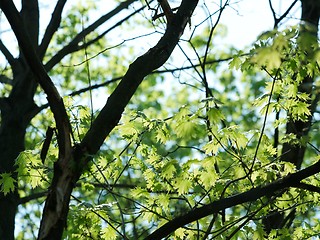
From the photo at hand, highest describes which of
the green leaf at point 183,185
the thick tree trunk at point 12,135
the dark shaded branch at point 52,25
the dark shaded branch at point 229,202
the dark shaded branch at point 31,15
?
the dark shaded branch at point 31,15

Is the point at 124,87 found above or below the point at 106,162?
below

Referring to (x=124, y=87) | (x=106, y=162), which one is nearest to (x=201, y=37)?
(x=106, y=162)

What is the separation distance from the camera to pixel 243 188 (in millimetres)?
4527

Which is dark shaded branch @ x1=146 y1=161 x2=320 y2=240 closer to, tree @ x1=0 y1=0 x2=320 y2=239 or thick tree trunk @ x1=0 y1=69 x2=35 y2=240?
tree @ x1=0 y1=0 x2=320 y2=239

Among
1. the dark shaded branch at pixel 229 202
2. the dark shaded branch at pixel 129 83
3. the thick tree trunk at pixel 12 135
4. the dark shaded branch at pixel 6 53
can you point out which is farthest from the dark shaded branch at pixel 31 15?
the dark shaded branch at pixel 229 202

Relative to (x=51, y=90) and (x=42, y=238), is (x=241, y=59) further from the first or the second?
(x=42, y=238)

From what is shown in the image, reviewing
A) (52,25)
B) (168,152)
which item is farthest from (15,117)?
(168,152)

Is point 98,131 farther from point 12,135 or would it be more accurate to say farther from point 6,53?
point 6,53

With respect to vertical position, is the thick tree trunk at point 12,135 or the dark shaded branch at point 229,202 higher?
the thick tree trunk at point 12,135

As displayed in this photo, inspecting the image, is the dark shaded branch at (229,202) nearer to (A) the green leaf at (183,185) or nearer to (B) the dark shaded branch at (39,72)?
(A) the green leaf at (183,185)

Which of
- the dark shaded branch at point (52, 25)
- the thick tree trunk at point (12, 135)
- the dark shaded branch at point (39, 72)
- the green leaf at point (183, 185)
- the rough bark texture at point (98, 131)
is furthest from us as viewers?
the dark shaded branch at point (52, 25)

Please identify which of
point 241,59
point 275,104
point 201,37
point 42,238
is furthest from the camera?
point 201,37

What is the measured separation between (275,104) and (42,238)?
1896 mm

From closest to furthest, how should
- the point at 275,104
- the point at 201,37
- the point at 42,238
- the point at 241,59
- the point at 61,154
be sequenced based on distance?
the point at 42,238 < the point at 61,154 < the point at 275,104 < the point at 241,59 < the point at 201,37
